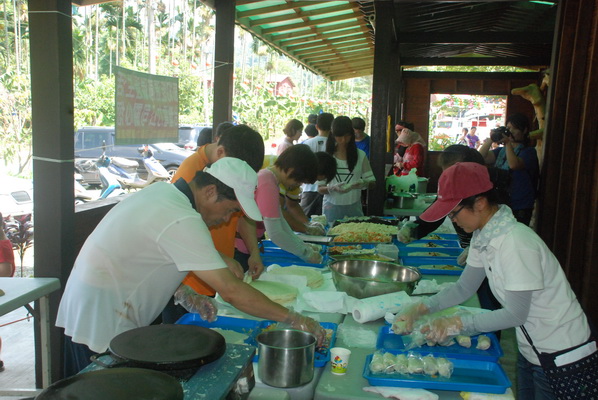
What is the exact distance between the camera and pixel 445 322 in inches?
71.3

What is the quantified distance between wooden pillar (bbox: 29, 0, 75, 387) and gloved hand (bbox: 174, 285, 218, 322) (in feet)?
2.88

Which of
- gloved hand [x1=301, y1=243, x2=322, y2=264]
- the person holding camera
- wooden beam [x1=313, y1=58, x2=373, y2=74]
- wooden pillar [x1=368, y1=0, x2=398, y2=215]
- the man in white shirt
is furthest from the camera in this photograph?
wooden beam [x1=313, y1=58, x2=373, y2=74]

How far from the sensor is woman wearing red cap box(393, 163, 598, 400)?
1717 mm

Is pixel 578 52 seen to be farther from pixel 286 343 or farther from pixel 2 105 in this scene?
pixel 2 105

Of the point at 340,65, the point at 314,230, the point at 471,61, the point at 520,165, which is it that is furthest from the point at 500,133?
the point at 340,65

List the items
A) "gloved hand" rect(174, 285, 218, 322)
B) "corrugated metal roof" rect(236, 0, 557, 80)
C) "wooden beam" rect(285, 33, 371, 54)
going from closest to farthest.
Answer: "gloved hand" rect(174, 285, 218, 322) → "corrugated metal roof" rect(236, 0, 557, 80) → "wooden beam" rect(285, 33, 371, 54)

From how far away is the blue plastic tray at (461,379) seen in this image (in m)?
1.57

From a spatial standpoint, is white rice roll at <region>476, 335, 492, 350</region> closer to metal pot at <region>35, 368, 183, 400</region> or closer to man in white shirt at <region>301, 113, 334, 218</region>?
metal pot at <region>35, 368, 183, 400</region>

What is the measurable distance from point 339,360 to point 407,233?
2141 mm

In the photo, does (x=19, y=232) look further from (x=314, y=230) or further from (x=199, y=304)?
(x=199, y=304)

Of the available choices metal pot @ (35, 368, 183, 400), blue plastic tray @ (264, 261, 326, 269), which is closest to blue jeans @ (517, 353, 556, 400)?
blue plastic tray @ (264, 261, 326, 269)

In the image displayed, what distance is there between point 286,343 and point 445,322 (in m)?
0.57

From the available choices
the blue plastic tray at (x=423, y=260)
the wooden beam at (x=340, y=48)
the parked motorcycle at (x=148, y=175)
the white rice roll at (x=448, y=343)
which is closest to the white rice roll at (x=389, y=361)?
the white rice roll at (x=448, y=343)

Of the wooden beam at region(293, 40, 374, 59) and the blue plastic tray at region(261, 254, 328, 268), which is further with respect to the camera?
the wooden beam at region(293, 40, 374, 59)
